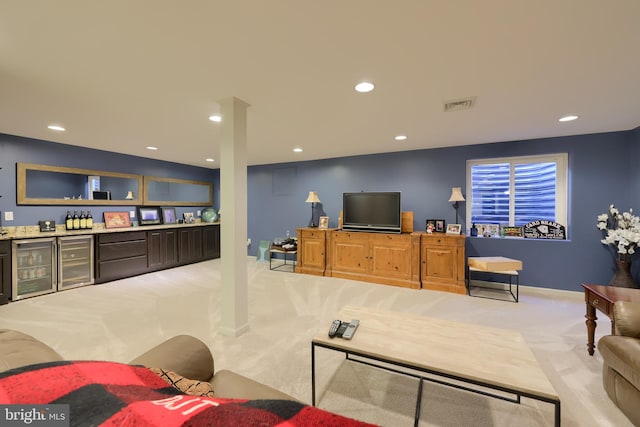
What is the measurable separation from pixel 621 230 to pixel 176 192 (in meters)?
7.73

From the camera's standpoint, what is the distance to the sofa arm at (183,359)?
1.16 meters

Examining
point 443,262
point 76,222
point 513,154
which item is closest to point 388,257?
point 443,262

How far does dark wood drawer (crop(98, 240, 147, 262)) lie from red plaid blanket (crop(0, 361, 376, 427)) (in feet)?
15.3

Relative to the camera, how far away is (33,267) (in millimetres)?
3652

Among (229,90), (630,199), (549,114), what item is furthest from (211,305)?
(630,199)

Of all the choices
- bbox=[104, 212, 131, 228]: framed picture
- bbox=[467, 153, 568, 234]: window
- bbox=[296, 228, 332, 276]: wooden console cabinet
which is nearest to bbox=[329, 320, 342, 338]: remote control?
bbox=[296, 228, 332, 276]: wooden console cabinet

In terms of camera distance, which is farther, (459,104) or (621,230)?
(621,230)

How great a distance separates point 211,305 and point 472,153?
4.58 meters

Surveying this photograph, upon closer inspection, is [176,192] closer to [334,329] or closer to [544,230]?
[334,329]

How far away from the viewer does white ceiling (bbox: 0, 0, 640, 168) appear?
1.40 meters

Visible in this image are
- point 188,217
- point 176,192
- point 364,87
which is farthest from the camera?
point 188,217

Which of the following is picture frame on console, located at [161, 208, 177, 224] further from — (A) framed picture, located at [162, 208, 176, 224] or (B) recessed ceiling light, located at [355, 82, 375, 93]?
(B) recessed ceiling light, located at [355, 82, 375, 93]

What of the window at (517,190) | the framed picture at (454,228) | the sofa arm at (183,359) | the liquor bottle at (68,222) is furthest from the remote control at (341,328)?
the liquor bottle at (68,222)

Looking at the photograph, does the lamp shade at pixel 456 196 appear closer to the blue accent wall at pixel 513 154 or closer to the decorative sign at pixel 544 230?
the blue accent wall at pixel 513 154
